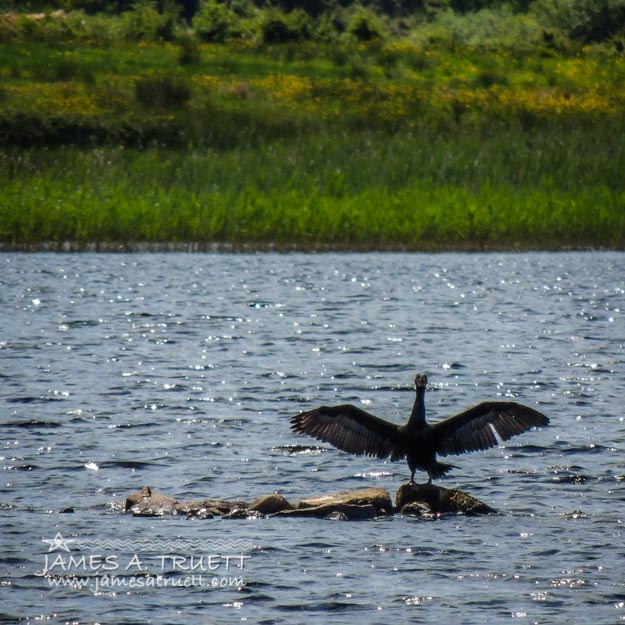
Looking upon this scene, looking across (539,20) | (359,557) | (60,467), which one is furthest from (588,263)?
(539,20)

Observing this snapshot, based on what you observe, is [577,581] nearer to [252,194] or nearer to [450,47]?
[252,194]

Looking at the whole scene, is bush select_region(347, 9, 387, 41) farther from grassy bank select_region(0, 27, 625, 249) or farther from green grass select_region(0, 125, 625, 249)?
green grass select_region(0, 125, 625, 249)

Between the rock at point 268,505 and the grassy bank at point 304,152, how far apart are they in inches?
834

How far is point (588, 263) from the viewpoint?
34.1 m

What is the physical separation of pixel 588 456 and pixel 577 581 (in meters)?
4.48

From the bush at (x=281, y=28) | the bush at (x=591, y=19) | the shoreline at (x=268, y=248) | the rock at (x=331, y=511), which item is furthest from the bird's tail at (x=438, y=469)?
the bush at (x=591, y=19)

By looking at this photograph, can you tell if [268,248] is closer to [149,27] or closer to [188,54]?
[188,54]

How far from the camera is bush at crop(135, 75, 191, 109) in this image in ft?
143

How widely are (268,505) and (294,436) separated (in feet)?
11.9

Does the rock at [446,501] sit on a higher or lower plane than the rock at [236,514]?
higher

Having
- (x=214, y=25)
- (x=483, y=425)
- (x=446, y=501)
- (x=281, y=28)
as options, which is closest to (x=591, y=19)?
(x=281, y=28)

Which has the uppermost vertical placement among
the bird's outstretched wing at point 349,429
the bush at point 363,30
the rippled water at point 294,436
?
the bird's outstretched wing at point 349,429

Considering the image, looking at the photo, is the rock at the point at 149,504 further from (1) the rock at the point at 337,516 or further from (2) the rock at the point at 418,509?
(2) the rock at the point at 418,509

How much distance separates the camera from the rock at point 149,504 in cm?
1188
